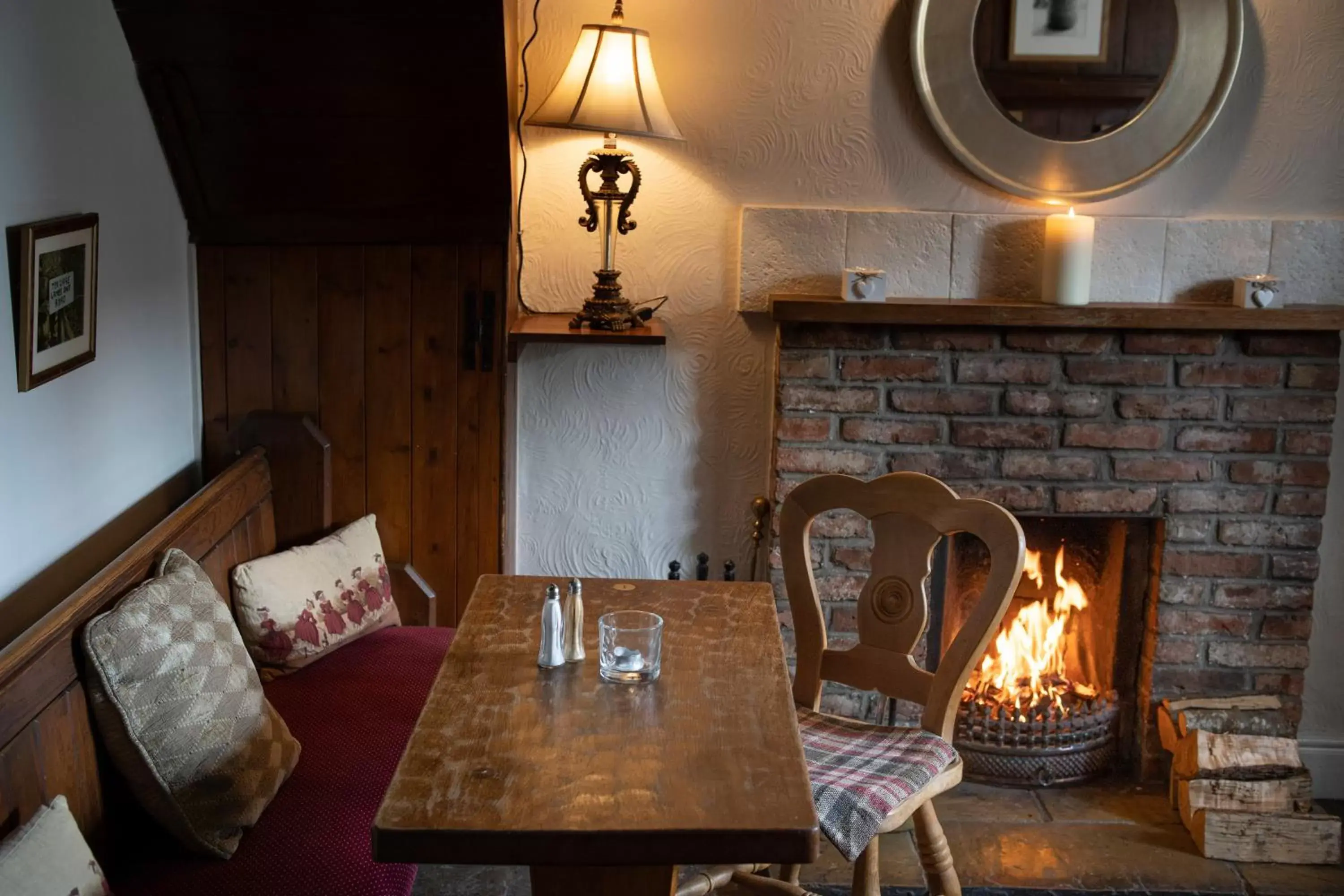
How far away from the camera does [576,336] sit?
9.67 feet

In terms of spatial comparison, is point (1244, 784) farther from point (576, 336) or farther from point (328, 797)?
point (328, 797)

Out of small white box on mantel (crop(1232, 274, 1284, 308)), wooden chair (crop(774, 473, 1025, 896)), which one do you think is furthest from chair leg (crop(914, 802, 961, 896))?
small white box on mantel (crop(1232, 274, 1284, 308))

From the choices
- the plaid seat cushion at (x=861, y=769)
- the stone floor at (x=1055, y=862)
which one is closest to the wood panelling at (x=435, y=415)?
the stone floor at (x=1055, y=862)

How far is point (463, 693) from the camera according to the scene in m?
1.94

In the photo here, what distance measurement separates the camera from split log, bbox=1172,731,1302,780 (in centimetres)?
311

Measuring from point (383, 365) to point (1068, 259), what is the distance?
5.16 ft

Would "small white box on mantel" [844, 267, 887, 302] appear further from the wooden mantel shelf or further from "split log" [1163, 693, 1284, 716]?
"split log" [1163, 693, 1284, 716]

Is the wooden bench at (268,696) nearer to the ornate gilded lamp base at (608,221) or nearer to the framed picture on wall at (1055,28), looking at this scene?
the ornate gilded lamp base at (608,221)

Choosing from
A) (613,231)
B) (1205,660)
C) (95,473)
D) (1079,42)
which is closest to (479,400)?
(613,231)

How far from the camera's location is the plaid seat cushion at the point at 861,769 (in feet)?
6.91

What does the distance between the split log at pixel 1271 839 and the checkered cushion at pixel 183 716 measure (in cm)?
202

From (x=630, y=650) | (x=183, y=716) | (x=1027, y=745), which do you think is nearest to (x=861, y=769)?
(x=630, y=650)

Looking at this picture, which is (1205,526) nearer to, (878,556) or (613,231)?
(878,556)

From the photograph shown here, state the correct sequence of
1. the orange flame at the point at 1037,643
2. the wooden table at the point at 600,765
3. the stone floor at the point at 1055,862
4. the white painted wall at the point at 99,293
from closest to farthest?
the wooden table at the point at 600,765 → the white painted wall at the point at 99,293 → the stone floor at the point at 1055,862 → the orange flame at the point at 1037,643
